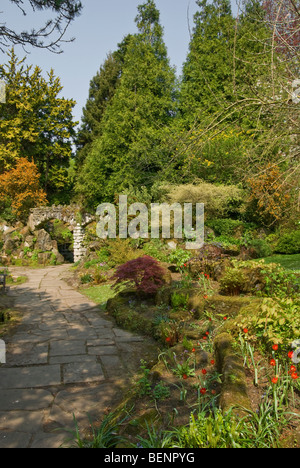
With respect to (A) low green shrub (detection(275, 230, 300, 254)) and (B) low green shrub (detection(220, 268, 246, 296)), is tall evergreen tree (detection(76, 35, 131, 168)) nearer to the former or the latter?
(A) low green shrub (detection(275, 230, 300, 254))

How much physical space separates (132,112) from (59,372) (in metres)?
15.3

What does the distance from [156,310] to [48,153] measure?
20400mm

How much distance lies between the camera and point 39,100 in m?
21.8

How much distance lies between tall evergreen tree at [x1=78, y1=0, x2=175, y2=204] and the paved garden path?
36.4 feet

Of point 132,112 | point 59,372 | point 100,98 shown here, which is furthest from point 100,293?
point 100,98

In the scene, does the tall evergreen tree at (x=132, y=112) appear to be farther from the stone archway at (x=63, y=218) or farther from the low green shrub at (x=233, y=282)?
the low green shrub at (x=233, y=282)

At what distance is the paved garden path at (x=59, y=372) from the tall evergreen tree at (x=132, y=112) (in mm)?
11109

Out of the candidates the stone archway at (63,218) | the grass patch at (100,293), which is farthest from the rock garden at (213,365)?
the stone archway at (63,218)

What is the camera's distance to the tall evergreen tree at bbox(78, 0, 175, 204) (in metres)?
16.7

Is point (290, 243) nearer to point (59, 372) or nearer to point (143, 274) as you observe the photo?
point (143, 274)

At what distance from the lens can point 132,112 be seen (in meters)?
16.9

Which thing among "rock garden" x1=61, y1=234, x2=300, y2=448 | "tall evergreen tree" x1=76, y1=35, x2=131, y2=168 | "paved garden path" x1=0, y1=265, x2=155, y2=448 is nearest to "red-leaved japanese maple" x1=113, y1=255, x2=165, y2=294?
"rock garden" x1=61, y1=234, x2=300, y2=448

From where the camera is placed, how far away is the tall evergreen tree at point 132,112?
1673 centimetres
